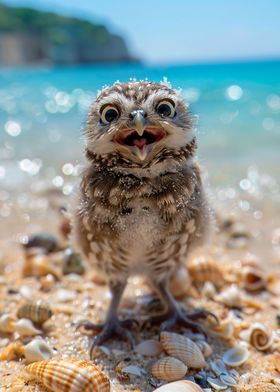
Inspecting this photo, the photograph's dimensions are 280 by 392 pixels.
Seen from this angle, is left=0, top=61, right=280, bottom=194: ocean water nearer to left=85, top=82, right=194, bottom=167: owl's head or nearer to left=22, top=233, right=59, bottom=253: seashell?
left=85, top=82, right=194, bottom=167: owl's head

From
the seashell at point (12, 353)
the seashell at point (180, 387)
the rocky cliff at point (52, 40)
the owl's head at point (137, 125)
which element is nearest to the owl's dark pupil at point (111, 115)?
the owl's head at point (137, 125)

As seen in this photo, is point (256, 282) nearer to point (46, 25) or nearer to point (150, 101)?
point (150, 101)

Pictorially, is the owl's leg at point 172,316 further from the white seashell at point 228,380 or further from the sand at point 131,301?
the white seashell at point 228,380

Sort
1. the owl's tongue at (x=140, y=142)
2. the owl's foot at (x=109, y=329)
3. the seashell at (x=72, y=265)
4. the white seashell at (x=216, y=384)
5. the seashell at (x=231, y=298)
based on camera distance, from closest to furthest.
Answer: the owl's tongue at (x=140, y=142), the white seashell at (x=216, y=384), the owl's foot at (x=109, y=329), the seashell at (x=231, y=298), the seashell at (x=72, y=265)

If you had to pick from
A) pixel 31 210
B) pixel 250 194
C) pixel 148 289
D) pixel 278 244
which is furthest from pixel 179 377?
pixel 250 194

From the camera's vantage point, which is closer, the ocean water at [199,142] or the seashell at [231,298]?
the seashell at [231,298]

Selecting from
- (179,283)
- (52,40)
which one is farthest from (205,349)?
(52,40)
